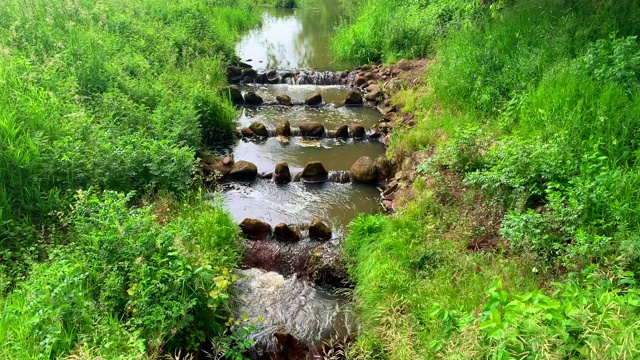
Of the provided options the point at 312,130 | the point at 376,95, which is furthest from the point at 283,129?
the point at 376,95

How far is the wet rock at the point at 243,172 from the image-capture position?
827 cm

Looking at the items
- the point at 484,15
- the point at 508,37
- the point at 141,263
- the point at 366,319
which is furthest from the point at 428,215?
the point at 484,15

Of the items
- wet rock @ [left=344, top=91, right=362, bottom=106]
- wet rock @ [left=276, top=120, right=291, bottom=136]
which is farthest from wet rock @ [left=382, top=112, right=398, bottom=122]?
wet rock @ [left=276, top=120, right=291, bottom=136]

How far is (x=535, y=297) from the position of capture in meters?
2.73

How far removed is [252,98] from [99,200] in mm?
7634

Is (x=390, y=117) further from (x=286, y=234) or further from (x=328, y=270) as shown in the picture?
(x=328, y=270)

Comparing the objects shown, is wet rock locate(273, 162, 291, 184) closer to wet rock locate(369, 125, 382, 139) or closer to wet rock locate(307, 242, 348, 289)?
wet rock locate(307, 242, 348, 289)

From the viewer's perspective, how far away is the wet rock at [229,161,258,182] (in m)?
8.27

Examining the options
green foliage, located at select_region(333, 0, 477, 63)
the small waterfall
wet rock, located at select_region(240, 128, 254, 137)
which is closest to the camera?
the small waterfall

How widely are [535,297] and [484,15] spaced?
8.92 m

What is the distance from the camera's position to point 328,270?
228 inches

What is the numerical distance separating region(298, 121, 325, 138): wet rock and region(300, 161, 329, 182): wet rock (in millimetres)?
2077

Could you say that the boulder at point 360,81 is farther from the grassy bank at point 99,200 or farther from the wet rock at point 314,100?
the grassy bank at point 99,200

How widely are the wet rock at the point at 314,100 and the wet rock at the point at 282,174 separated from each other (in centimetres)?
439
